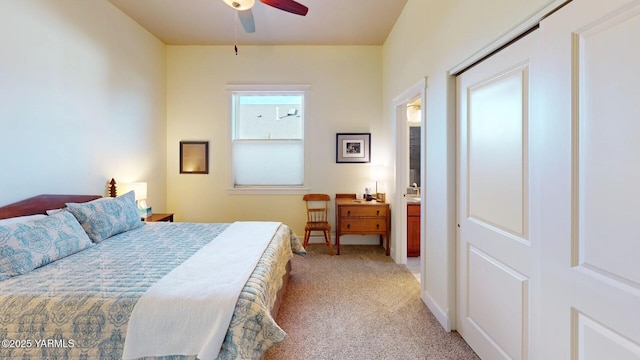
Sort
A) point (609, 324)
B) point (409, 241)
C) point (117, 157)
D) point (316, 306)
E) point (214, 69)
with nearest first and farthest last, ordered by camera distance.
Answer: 1. point (609, 324)
2. point (316, 306)
3. point (117, 157)
4. point (409, 241)
5. point (214, 69)

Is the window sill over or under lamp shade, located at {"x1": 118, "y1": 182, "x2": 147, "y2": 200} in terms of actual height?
under

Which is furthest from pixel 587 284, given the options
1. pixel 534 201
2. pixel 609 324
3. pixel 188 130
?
pixel 188 130

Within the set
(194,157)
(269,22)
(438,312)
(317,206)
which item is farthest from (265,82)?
(438,312)

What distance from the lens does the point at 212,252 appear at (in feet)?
6.39

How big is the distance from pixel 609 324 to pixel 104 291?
217 cm

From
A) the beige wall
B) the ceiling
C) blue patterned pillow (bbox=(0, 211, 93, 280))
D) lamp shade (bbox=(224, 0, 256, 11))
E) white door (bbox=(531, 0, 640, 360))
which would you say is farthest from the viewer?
the beige wall

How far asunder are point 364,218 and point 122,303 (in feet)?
9.58

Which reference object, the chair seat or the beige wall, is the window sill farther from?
the chair seat

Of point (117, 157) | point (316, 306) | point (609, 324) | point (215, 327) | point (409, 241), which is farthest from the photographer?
point (409, 241)

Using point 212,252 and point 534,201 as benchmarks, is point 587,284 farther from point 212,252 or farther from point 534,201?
point 212,252

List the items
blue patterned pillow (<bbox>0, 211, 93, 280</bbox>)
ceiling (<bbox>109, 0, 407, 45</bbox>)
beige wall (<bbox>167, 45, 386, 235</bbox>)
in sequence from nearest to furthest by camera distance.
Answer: blue patterned pillow (<bbox>0, 211, 93, 280</bbox>), ceiling (<bbox>109, 0, 407, 45</bbox>), beige wall (<bbox>167, 45, 386, 235</bbox>)

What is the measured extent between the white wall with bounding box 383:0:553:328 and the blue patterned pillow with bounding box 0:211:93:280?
9.18 ft

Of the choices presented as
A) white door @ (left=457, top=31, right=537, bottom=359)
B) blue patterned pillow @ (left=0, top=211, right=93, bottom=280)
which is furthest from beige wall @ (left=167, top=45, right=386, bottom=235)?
white door @ (left=457, top=31, right=537, bottom=359)

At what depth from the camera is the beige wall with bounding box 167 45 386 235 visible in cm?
416
